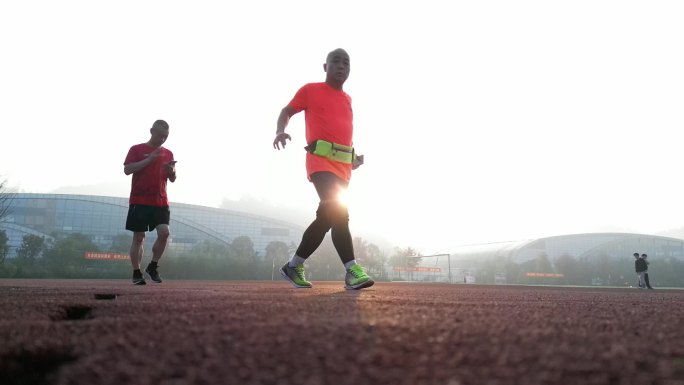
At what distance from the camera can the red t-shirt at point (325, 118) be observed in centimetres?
371

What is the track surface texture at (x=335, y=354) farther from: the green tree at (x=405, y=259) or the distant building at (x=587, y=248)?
the distant building at (x=587, y=248)

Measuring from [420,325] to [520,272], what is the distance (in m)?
78.0

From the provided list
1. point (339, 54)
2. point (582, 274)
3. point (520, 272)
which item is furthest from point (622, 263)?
point (339, 54)

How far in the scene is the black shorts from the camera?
4863mm

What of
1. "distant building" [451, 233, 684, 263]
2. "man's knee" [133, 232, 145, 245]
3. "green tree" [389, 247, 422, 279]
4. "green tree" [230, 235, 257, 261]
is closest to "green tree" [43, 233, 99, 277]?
"green tree" [230, 235, 257, 261]

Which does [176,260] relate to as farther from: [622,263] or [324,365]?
[622,263]

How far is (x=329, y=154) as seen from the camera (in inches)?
144

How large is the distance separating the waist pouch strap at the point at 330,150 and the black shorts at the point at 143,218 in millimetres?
2073

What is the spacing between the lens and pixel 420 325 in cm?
100

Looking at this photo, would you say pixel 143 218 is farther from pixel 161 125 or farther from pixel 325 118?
pixel 325 118

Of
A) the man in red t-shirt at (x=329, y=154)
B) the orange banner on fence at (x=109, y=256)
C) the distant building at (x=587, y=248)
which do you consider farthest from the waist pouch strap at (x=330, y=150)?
the distant building at (x=587, y=248)

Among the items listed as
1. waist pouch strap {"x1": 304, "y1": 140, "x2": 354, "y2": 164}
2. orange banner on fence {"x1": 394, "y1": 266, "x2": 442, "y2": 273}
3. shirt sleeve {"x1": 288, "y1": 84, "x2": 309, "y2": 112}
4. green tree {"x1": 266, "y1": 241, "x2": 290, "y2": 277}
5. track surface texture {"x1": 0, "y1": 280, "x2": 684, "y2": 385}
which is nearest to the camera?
track surface texture {"x1": 0, "y1": 280, "x2": 684, "y2": 385}

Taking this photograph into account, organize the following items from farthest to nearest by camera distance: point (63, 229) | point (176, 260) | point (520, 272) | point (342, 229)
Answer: point (520, 272)
point (63, 229)
point (176, 260)
point (342, 229)

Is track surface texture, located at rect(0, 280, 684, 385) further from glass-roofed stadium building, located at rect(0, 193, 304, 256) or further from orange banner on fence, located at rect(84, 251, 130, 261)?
glass-roofed stadium building, located at rect(0, 193, 304, 256)
